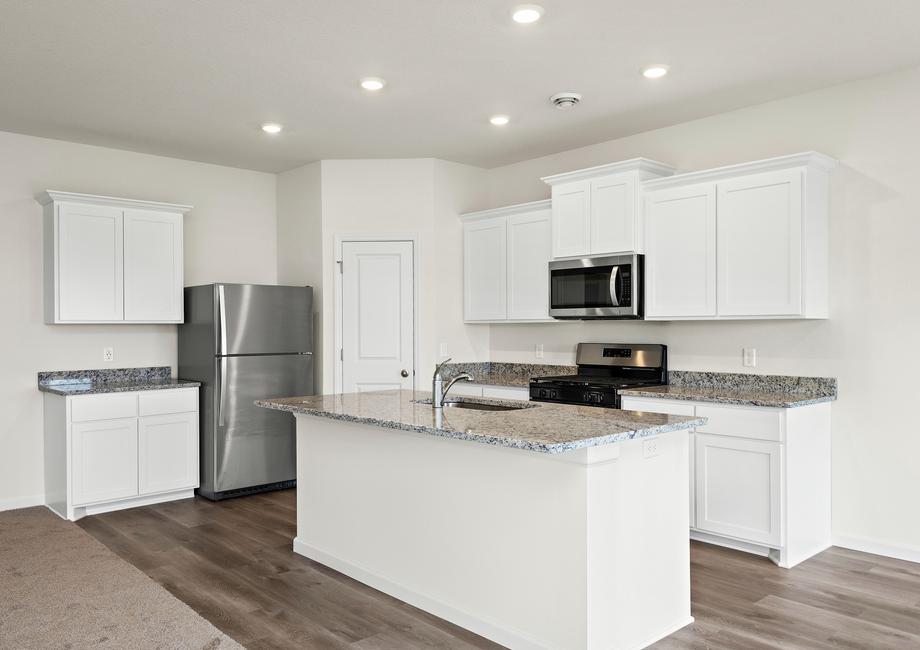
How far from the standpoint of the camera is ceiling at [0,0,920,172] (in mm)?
3137

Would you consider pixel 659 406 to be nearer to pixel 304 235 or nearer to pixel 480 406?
pixel 480 406

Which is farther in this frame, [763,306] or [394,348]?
[394,348]

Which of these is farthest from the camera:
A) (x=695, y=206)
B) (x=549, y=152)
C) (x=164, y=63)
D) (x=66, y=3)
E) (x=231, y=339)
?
(x=549, y=152)

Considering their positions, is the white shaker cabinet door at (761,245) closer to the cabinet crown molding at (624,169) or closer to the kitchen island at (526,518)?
the cabinet crown molding at (624,169)

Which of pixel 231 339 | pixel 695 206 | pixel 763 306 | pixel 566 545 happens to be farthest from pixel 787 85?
pixel 231 339

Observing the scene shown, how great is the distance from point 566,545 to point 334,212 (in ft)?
12.8

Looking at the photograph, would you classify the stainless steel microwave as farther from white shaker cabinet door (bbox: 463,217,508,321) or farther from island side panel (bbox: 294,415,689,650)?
island side panel (bbox: 294,415,689,650)

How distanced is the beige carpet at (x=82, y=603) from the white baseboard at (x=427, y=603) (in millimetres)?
769

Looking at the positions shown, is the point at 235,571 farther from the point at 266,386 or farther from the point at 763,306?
the point at 763,306

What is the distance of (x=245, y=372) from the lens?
211 inches

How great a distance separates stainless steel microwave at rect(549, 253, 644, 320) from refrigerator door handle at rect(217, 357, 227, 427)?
247 cm

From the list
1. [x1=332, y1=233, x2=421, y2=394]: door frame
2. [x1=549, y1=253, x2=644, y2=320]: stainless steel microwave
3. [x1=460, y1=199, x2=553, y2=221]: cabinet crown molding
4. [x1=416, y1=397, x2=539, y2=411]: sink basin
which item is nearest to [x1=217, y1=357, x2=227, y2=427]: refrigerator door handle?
[x1=332, y1=233, x2=421, y2=394]: door frame

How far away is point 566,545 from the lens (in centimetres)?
261

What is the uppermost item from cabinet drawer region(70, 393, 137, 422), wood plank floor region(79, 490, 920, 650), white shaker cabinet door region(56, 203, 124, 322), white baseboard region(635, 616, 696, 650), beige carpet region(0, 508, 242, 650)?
white shaker cabinet door region(56, 203, 124, 322)
